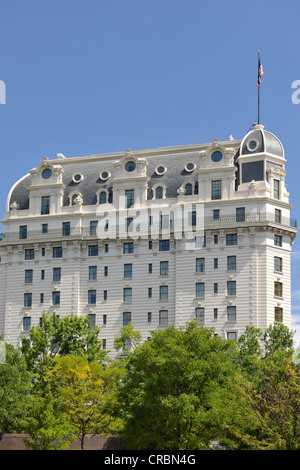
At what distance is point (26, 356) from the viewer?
114 metres

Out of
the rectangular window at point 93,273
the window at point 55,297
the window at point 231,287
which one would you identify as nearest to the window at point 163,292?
the window at point 231,287

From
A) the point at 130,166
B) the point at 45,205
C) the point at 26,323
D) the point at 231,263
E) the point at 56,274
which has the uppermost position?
the point at 130,166

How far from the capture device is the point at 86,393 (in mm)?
98875

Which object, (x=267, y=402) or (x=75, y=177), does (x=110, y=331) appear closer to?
(x=75, y=177)

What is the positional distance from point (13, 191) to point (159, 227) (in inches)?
877

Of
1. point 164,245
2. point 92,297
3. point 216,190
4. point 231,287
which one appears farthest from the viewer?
point 92,297

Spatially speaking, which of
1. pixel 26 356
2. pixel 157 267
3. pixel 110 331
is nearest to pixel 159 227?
pixel 157 267

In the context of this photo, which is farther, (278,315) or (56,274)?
(56,274)

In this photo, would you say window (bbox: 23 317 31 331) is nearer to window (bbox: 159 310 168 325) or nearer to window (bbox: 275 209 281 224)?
window (bbox: 159 310 168 325)

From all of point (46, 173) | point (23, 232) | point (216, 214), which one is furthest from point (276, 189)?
point (23, 232)

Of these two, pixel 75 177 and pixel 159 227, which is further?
pixel 75 177

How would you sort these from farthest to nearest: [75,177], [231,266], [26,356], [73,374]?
1. [75,177]
2. [231,266]
3. [26,356]
4. [73,374]

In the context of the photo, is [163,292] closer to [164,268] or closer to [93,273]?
[164,268]

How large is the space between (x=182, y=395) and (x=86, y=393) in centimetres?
1453
